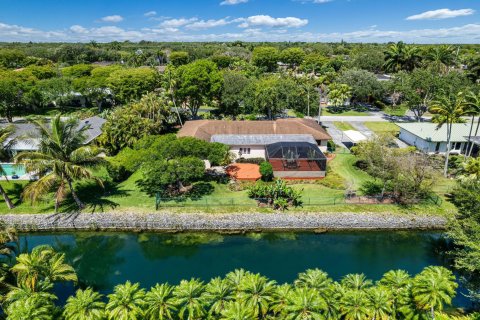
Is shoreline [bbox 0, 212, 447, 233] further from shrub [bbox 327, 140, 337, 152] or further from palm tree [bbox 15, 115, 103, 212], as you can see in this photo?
shrub [bbox 327, 140, 337, 152]

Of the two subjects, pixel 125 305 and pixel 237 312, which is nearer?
pixel 237 312

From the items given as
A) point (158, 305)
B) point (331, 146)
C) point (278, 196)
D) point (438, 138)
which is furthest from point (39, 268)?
point (438, 138)

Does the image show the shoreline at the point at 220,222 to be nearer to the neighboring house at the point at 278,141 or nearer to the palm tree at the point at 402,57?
the neighboring house at the point at 278,141

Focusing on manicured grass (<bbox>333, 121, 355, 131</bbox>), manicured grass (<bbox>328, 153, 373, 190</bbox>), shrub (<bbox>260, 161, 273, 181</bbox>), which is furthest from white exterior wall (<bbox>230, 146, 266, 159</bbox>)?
manicured grass (<bbox>333, 121, 355, 131</bbox>)

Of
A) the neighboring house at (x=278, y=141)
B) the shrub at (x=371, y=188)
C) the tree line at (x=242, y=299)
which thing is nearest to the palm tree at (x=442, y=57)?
the neighboring house at (x=278, y=141)

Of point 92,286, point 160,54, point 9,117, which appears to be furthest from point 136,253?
point 160,54

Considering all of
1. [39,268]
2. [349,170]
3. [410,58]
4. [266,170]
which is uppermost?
[410,58]

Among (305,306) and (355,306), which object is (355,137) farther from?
(305,306)

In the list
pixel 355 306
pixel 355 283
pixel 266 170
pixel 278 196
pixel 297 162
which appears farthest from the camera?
pixel 297 162
